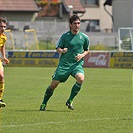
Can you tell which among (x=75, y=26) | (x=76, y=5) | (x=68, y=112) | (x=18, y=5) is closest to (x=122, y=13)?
(x=76, y=5)

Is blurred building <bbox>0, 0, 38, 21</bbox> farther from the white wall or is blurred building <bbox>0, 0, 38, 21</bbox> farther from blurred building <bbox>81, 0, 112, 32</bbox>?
blurred building <bbox>81, 0, 112, 32</bbox>

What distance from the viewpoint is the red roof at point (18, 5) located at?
54019mm

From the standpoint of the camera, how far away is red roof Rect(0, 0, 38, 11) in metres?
54.0

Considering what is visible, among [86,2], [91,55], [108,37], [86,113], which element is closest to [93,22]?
[86,2]

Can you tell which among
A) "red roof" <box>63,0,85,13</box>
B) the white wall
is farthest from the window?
the white wall

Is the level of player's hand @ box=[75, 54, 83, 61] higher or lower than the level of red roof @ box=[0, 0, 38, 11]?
lower

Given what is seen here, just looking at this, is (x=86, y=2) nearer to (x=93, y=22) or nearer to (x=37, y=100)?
(x=93, y=22)

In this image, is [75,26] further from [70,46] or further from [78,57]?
[78,57]

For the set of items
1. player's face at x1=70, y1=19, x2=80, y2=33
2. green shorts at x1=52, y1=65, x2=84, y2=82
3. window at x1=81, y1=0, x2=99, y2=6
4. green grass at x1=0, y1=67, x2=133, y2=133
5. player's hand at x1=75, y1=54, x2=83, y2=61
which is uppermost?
window at x1=81, y1=0, x2=99, y2=6

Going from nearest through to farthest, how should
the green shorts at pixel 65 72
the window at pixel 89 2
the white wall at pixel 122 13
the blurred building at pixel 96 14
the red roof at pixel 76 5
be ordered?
the green shorts at pixel 65 72 < the white wall at pixel 122 13 < the red roof at pixel 76 5 < the blurred building at pixel 96 14 < the window at pixel 89 2

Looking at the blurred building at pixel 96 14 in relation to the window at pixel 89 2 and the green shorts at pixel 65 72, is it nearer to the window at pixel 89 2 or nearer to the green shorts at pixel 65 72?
the window at pixel 89 2

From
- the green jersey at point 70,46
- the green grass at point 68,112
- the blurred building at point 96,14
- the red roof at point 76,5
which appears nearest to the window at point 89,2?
the blurred building at point 96,14

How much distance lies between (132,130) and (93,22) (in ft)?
172

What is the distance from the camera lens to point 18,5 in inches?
2152
